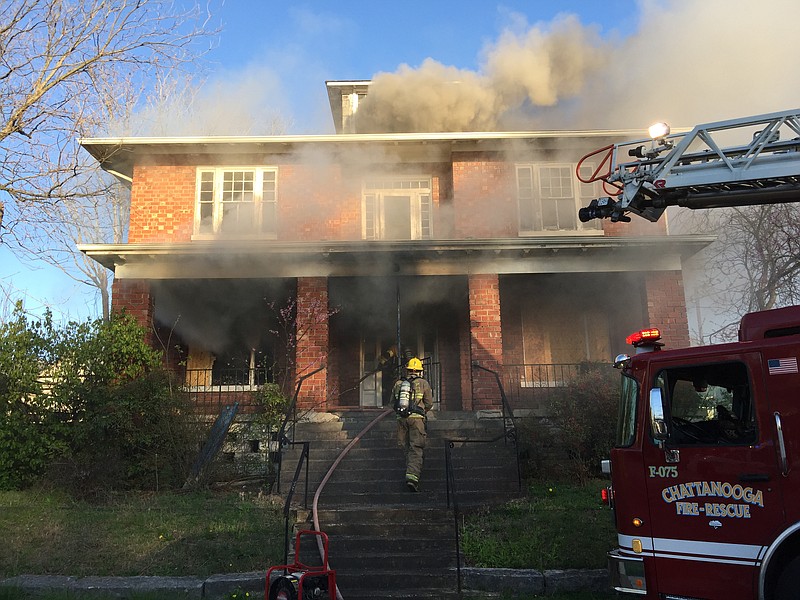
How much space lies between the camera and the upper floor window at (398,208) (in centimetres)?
1250

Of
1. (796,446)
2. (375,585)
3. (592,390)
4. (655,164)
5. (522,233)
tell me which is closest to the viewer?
(796,446)

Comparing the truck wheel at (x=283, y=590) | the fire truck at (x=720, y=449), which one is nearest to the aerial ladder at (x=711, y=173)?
the fire truck at (x=720, y=449)

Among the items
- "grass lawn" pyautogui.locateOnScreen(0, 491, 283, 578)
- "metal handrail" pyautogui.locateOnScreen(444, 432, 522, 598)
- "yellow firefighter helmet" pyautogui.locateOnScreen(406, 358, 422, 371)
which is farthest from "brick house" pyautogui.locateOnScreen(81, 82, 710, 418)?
"grass lawn" pyautogui.locateOnScreen(0, 491, 283, 578)

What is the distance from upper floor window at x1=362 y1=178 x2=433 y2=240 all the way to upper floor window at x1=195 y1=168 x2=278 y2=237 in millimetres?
1878

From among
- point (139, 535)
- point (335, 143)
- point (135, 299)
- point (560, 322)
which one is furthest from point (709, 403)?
point (135, 299)

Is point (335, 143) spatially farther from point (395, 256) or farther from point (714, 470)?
point (714, 470)

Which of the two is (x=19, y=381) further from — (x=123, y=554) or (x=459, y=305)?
(x=459, y=305)

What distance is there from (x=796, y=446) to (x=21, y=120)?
35.1ft

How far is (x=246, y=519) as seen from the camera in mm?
6953

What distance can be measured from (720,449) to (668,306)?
7.74 meters

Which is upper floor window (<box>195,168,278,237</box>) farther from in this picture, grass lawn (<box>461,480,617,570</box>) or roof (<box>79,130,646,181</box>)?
grass lawn (<box>461,480,617,570</box>)

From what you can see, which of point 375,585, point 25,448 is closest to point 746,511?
point 375,585

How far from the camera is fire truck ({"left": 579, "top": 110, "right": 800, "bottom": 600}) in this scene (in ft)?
12.4

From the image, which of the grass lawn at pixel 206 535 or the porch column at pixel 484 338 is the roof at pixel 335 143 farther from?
the grass lawn at pixel 206 535
